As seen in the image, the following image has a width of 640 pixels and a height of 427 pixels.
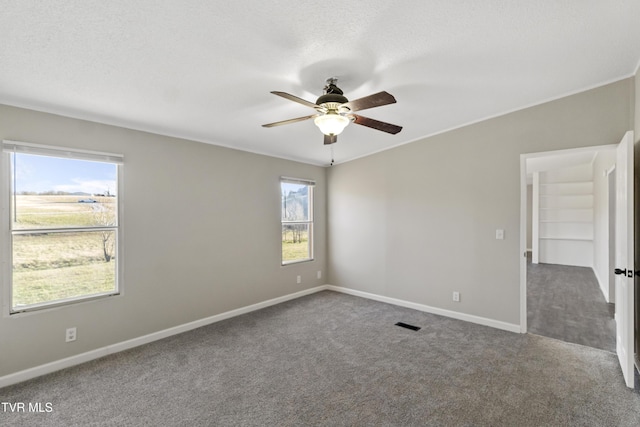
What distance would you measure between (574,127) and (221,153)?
4.17 metres

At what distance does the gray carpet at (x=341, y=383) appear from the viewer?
2.14 meters

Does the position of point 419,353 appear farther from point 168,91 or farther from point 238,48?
point 168,91

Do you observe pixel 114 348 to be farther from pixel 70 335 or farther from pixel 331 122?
pixel 331 122

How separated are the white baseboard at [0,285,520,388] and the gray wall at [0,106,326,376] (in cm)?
6

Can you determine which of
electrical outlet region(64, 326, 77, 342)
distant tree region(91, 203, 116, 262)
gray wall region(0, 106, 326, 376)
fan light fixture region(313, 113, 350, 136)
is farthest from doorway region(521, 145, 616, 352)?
electrical outlet region(64, 326, 77, 342)

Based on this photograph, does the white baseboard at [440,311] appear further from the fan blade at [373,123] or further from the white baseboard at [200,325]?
the fan blade at [373,123]

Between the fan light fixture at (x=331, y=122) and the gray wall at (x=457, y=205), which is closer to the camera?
the fan light fixture at (x=331, y=122)

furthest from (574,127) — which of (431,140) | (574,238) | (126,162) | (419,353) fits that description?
(574,238)

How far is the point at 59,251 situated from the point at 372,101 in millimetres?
3137

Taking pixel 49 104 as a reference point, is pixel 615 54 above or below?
above

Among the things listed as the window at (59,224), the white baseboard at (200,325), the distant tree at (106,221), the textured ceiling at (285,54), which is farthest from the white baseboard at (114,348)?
the textured ceiling at (285,54)

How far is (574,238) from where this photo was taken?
771 centimetres

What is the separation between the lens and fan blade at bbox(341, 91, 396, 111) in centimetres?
206

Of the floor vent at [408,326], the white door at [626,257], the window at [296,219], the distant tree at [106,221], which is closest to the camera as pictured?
the white door at [626,257]
